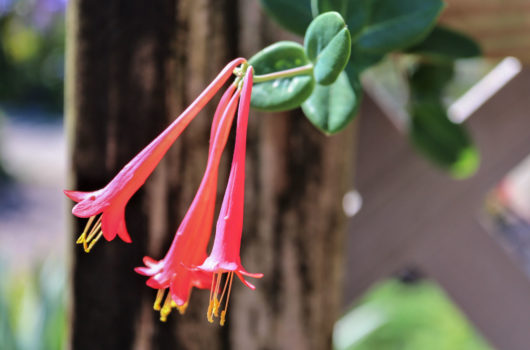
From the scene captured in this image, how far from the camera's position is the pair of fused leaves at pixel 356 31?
0.32 meters

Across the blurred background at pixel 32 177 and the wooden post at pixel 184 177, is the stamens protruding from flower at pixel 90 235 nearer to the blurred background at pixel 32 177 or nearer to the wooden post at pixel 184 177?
the wooden post at pixel 184 177

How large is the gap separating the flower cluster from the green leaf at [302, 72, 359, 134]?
5 cm

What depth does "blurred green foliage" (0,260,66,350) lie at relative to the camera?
4.10ft

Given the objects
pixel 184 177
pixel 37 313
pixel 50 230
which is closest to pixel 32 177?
pixel 50 230

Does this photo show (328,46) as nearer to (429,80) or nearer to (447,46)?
(447,46)

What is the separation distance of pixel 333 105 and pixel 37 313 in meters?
1.17

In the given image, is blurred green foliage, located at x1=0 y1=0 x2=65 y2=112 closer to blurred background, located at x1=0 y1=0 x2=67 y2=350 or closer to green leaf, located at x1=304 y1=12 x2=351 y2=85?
blurred background, located at x1=0 y1=0 x2=67 y2=350

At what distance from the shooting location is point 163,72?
443 millimetres

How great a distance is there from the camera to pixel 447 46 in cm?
44

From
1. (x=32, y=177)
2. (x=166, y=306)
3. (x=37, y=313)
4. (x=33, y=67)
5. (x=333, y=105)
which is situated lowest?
(x=32, y=177)

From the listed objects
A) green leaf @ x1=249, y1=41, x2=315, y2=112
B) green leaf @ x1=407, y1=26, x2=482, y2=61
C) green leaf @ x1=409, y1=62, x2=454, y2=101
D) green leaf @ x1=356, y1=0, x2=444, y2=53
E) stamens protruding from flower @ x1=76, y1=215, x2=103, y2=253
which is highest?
green leaf @ x1=356, y1=0, x2=444, y2=53

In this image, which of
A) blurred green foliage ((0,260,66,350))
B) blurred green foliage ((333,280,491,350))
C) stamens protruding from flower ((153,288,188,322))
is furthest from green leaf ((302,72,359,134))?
blurred green foliage ((333,280,491,350))

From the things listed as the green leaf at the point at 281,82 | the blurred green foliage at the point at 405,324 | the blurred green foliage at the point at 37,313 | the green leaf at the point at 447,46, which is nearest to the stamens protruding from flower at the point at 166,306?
the green leaf at the point at 281,82

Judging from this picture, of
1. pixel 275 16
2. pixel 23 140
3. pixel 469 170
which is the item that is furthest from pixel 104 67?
pixel 23 140
